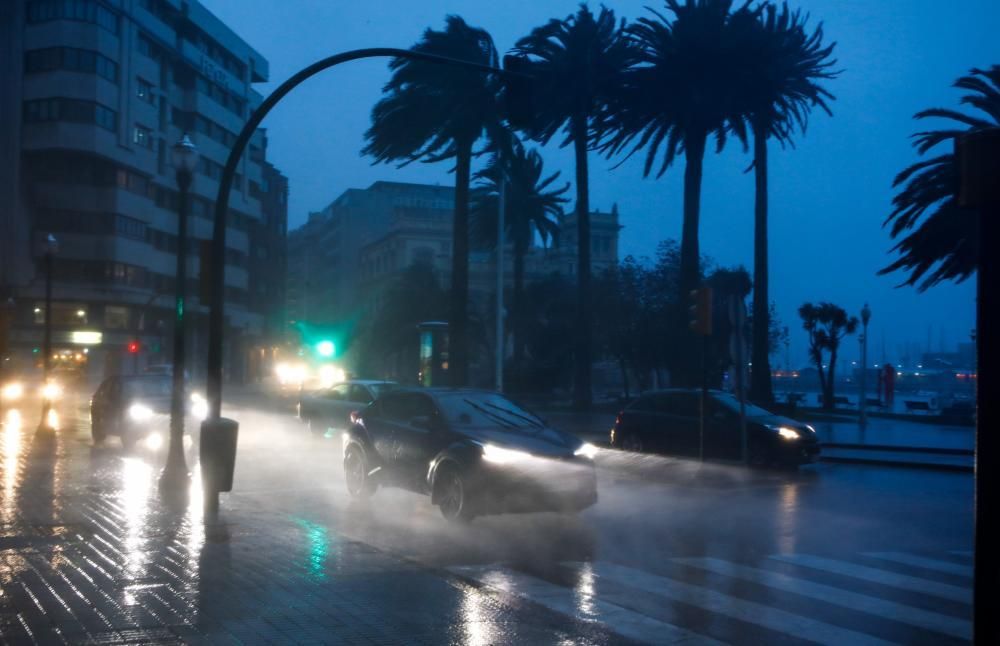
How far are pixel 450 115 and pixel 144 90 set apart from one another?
38631 millimetres

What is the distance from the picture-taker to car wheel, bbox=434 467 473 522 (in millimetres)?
12180

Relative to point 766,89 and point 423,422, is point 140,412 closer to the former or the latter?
point 423,422

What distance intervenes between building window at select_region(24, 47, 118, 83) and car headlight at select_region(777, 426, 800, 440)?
176 ft

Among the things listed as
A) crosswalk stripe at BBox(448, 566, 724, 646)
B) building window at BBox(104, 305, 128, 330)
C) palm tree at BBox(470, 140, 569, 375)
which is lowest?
crosswalk stripe at BBox(448, 566, 724, 646)

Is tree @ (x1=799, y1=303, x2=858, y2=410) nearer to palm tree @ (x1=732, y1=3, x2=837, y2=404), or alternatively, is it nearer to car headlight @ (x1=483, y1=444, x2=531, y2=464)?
palm tree @ (x1=732, y1=3, x2=837, y2=404)

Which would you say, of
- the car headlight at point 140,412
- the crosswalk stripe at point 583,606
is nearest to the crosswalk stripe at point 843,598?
the crosswalk stripe at point 583,606

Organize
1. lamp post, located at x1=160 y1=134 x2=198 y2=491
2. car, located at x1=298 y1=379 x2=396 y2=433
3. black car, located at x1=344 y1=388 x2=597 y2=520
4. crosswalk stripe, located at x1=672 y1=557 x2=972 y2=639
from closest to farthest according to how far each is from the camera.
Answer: crosswalk stripe, located at x1=672 y1=557 x2=972 y2=639 < black car, located at x1=344 y1=388 x2=597 y2=520 < lamp post, located at x1=160 y1=134 x2=198 y2=491 < car, located at x1=298 y1=379 x2=396 y2=433

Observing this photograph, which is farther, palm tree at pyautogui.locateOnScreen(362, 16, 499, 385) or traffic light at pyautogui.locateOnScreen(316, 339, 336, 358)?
palm tree at pyautogui.locateOnScreen(362, 16, 499, 385)

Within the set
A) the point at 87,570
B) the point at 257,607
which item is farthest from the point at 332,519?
the point at 257,607

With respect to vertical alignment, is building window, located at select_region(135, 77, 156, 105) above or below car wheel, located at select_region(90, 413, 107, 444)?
above

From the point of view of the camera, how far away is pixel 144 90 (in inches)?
2689

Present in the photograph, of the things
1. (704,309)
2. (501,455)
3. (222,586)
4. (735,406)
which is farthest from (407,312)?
(222,586)

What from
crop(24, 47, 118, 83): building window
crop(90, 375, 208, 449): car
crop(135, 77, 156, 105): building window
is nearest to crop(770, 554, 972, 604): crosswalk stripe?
crop(90, 375, 208, 449): car

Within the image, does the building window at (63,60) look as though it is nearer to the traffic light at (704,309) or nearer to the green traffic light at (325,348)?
the green traffic light at (325,348)
